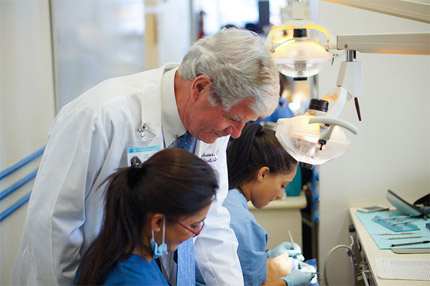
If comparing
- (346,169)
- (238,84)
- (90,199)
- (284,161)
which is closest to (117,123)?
(90,199)

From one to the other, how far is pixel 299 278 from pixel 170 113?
1023 mm

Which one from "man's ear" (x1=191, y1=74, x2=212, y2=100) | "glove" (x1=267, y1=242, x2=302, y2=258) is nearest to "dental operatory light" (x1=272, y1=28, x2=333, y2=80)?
"man's ear" (x1=191, y1=74, x2=212, y2=100)

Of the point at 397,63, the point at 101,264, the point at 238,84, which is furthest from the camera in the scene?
the point at 397,63

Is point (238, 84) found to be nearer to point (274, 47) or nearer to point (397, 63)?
point (274, 47)

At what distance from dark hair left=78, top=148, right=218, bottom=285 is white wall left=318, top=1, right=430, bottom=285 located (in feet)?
6.04

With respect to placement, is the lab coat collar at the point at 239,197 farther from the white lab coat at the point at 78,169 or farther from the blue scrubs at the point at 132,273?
the blue scrubs at the point at 132,273

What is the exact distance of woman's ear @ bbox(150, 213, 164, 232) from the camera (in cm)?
128

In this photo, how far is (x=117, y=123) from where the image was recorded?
56.1 inches

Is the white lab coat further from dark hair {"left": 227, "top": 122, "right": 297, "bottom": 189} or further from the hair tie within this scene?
dark hair {"left": 227, "top": 122, "right": 297, "bottom": 189}

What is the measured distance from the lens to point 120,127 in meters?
1.44

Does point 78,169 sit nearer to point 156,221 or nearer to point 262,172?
point 156,221

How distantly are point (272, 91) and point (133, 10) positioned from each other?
2883 mm

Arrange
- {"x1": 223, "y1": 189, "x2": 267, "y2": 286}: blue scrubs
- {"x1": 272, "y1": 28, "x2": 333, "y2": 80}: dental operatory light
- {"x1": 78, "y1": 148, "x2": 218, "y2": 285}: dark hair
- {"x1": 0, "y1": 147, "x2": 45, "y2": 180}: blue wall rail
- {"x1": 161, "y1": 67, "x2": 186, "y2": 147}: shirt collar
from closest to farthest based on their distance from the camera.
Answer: {"x1": 78, "y1": 148, "x2": 218, "y2": 285}: dark hair < {"x1": 161, "y1": 67, "x2": 186, "y2": 147}: shirt collar < {"x1": 272, "y1": 28, "x2": 333, "y2": 80}: dental operatory light < {"x1": 223, "y1": 189, "x2": 267, "y2": 286}: blue scrubs < {"x1": 0, "y1": 147, "x2": 45, "y2": 180}: blue wall rail

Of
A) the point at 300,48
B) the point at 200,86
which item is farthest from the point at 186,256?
the point at 300,48
